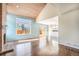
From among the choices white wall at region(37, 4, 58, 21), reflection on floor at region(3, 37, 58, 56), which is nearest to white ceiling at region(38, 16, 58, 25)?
white wall at region(37, 4, 58, 21)

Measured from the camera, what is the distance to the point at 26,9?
7.44 ft

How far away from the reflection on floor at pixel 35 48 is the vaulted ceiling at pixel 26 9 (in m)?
0.57

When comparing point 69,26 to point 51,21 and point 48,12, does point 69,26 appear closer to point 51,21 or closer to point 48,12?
point 51,21

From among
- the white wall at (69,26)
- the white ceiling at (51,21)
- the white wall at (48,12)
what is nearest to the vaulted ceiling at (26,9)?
the white wall at (48,12)

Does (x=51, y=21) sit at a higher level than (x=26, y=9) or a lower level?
lower

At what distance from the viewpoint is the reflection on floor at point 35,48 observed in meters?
2.23

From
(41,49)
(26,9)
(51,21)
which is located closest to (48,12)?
(51,21)

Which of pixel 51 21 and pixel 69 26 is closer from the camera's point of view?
pixel 69 26

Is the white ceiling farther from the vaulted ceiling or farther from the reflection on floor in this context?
the reflection on floor

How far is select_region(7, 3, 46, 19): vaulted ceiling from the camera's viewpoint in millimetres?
2225

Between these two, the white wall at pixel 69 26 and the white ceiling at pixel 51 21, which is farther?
the white ceiling at pixel 51 21

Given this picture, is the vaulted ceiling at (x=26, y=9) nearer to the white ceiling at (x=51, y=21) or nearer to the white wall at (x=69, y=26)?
the white ceiling at (x=51, y=21)

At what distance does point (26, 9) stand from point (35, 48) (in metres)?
0.84

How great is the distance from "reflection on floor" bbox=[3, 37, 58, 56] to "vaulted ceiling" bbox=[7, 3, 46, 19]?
57 centimetres
